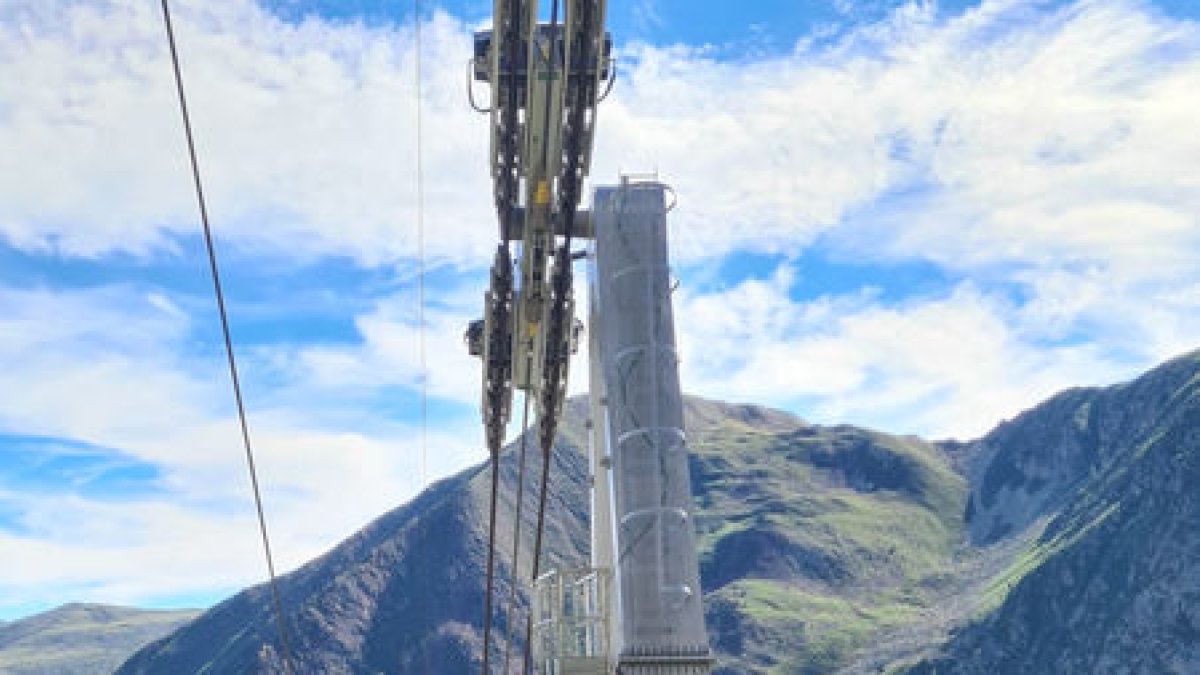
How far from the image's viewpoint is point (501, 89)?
926 inches

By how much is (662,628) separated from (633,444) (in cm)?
336

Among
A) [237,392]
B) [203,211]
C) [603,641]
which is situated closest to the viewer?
[203,211]

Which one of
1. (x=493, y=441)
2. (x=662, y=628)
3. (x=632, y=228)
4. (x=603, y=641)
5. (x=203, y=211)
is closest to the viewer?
(x=203, y=211)

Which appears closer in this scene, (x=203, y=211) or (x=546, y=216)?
(x=203, y=211)

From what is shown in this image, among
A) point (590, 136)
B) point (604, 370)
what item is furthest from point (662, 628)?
point (590, 136)

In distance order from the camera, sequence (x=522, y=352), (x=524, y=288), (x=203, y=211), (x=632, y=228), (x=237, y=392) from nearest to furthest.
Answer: (x=203, y=211) < (x=237, y=392) < (x=632, y=228) < (x=524, y=288) < (x=522, y=352)

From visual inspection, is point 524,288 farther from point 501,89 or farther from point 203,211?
point 203,211

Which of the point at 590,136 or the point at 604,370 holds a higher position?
the point at 590,136

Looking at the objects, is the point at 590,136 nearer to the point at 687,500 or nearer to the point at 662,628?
the point at 687,500

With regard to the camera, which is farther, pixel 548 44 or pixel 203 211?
pixel 548 44

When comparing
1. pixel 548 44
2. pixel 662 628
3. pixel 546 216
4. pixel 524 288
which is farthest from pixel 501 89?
pixel 662 628

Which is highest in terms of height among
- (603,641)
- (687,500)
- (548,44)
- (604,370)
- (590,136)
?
(548,44)

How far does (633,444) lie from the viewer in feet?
76.9

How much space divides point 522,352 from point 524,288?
120 inches
